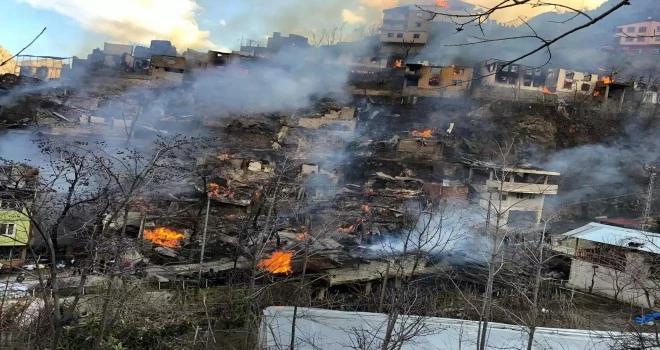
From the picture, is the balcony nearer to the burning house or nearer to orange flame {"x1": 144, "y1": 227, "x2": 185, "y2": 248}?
the burning house

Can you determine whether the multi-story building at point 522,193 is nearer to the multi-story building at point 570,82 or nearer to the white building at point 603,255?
the white building at point 603,255

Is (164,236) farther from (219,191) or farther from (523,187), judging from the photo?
(523,187)

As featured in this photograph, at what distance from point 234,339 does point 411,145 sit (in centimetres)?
1941

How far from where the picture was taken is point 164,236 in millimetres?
17797

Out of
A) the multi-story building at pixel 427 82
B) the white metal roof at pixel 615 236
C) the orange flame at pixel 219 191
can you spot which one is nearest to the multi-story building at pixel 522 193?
the white metal roof at pixel 615 236

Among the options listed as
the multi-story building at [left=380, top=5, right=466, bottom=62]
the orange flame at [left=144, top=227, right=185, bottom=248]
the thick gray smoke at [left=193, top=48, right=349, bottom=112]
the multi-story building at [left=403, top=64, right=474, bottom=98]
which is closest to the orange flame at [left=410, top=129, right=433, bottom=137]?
the multi-story building at [left=403, top=64, right=474, bottom=98]

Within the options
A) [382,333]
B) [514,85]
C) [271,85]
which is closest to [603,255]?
[382,333]

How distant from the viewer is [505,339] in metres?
9.27

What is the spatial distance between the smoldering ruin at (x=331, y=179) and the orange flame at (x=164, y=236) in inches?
2.4

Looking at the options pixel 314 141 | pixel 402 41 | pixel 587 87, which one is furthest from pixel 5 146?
pixel 587 87

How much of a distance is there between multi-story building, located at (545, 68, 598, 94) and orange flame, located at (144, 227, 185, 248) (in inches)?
1241

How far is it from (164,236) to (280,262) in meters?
5.36

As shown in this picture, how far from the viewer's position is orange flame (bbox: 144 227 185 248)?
1734 cm

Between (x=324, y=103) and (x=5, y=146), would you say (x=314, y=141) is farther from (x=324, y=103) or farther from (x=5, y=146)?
(x=5, y=146)
